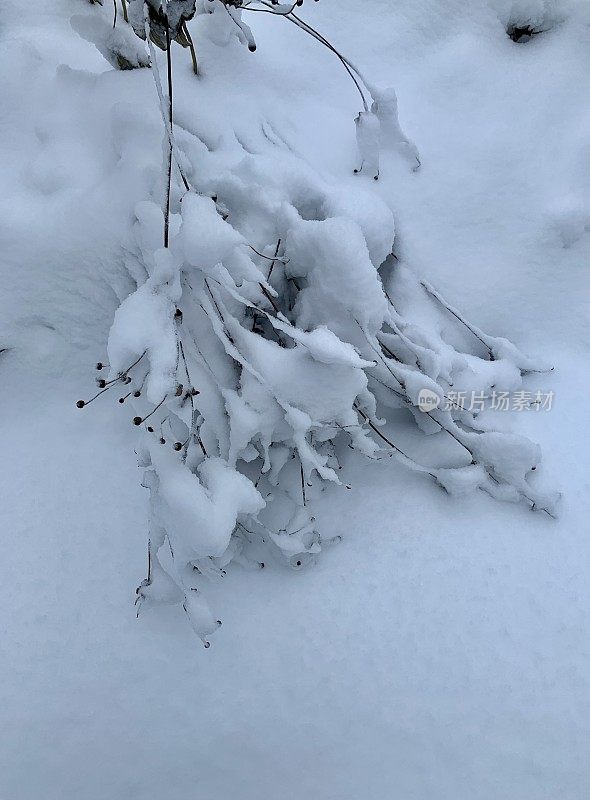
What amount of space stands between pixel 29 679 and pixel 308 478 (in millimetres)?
546

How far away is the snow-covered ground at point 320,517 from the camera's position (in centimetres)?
94

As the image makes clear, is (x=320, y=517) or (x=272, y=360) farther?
(x=320, y=517)

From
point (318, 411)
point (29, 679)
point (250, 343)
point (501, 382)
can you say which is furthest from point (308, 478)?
point (29, 679)

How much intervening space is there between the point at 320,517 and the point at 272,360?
31cm

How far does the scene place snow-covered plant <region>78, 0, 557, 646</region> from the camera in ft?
2.76

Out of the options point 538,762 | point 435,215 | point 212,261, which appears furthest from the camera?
point 435,215

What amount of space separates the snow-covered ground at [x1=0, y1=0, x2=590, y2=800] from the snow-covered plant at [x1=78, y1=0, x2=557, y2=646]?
0.19 ft

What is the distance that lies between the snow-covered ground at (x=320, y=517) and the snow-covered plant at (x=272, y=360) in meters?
0.06

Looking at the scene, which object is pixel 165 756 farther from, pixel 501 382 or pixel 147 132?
pixel 147 132

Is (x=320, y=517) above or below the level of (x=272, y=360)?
below

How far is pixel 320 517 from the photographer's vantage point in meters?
1.06

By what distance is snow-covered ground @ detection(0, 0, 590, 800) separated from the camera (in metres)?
0.94

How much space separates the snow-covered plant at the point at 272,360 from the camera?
842mm

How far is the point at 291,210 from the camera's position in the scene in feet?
3.21
